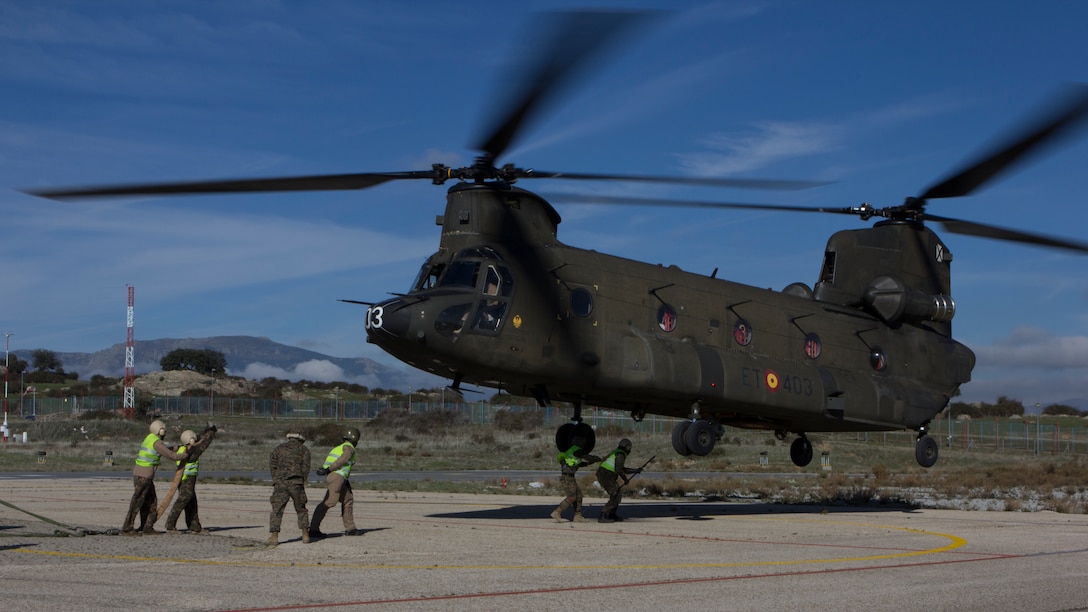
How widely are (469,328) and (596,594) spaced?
731 centimetres

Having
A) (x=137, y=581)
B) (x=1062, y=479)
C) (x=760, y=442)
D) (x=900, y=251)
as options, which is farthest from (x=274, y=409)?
(x=137, y=581)

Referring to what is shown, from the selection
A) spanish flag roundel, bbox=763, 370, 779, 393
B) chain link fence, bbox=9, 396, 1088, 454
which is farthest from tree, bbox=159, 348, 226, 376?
spanish flag roundel, bbox=763, 370, 779, 393

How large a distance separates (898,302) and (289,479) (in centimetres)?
1538

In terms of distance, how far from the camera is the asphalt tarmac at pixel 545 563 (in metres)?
11.4

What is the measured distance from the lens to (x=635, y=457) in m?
56.1

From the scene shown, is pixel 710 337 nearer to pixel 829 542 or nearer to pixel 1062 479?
pixel 829 542

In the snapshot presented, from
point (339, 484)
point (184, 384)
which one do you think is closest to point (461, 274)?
point (339, 484)

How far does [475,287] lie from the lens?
1870 centimetres

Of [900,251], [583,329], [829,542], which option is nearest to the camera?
[829,542]

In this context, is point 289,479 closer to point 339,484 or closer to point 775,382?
point 339,484

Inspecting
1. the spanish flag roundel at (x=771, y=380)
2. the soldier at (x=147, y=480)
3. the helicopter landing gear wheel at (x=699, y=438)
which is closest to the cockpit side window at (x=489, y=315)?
the helicopter landing gear wheel at (x=699, y=438)

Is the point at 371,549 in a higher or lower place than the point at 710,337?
lower

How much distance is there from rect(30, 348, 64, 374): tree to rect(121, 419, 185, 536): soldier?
17839 centimetres

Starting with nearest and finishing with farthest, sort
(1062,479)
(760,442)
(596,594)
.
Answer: (596,594) → (1062,479) → (760,442)
